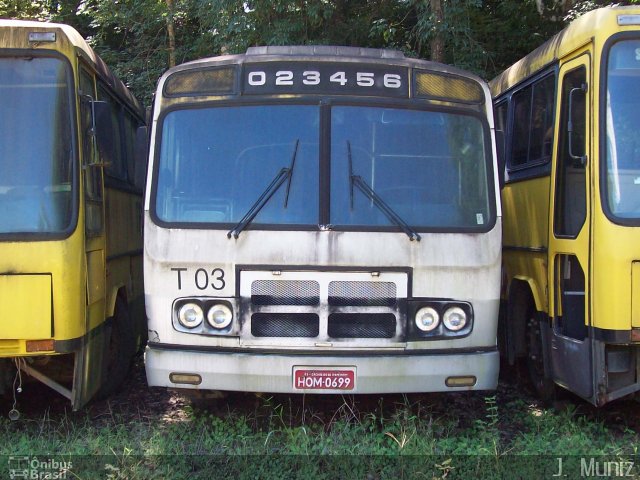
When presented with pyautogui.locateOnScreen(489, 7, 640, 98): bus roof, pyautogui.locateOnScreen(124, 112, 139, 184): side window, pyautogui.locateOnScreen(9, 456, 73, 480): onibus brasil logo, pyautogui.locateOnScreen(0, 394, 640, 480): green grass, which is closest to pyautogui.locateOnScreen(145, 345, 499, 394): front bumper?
pyautogui.locateOnScreen(0, 394, 640, 480): green grass

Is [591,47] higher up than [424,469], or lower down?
higher up

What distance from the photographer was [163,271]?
5.21 metres

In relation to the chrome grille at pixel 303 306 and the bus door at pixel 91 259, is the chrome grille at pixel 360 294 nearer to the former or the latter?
the chrome grille at pixel 303 306

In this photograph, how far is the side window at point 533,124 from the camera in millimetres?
6371

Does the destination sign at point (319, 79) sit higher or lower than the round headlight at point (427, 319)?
higher

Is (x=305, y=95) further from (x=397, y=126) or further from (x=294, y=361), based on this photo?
(x=294, y=361)

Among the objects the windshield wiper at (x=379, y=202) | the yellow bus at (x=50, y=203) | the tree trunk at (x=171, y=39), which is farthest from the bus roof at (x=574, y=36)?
the tree trunk at (x=171, y=39)

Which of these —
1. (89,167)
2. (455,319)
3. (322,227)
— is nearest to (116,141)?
(89,167)

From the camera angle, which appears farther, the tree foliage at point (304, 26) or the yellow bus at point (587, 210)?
the tree foliage at point (304, 26)

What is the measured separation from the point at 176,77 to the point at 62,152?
0.98 m

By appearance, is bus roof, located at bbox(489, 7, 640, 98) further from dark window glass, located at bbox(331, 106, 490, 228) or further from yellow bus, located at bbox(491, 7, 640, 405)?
dark window glass, located at bbox(331, 106, 490, 228)

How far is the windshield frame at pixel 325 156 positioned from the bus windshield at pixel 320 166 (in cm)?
2

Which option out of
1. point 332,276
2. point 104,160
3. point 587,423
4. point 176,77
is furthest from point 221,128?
point 587,423

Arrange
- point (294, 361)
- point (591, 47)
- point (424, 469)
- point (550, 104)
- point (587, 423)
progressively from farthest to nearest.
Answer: point (550, 104) < point (587, 423) < point (591, 47) < point (294, 361) < point (424, 469)
